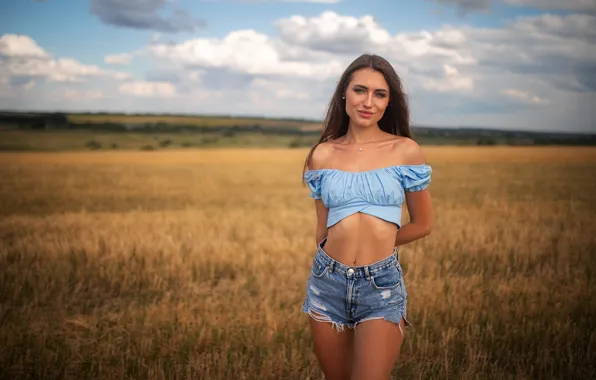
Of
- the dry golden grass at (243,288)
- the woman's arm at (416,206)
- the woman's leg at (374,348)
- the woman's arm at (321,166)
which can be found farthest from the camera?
the dry golden grass at (243,288)

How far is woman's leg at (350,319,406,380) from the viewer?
2.48m

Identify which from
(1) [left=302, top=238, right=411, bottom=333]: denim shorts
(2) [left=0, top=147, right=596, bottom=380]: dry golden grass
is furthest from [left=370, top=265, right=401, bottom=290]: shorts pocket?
(2) [left=0, top=147, right=596, bottom=380]: dry golden grass

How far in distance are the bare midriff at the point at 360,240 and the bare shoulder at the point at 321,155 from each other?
0.31m

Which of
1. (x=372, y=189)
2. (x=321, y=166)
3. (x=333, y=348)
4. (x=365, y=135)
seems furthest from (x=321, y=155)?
(x=333, y=348)

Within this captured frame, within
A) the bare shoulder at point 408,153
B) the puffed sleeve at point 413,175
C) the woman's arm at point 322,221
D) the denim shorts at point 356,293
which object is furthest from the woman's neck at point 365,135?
the denim shorts at point 356,293

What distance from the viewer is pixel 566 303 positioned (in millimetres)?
5695

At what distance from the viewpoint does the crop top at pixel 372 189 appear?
8.58ft

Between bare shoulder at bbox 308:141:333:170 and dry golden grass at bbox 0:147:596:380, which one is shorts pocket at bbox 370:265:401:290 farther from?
dry golden grass at bbox 0:147:596:380

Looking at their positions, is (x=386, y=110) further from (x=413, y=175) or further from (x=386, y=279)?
(x=386, y=279)

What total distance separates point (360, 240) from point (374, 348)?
1.49 ft

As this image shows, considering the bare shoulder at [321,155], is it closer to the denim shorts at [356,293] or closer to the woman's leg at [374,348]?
the denim shorts at [356,293]

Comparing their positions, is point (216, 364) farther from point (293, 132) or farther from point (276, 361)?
point (293, 132)

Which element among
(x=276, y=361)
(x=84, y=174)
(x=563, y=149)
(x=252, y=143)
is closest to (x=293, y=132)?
(x=252, y=143)

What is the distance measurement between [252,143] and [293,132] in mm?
3234
